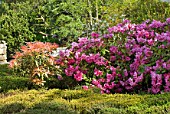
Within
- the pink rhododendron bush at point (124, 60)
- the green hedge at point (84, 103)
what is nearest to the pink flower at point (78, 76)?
the pink rhododendron bush at point (124, 60)

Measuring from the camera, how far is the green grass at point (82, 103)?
4512mm

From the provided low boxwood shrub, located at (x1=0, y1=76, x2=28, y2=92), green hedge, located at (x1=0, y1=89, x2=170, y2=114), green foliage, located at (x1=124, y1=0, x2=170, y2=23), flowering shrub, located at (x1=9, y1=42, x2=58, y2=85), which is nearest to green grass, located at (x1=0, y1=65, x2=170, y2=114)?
green hedge, located at (x1=0, y1=89, x2=170, y2=114)

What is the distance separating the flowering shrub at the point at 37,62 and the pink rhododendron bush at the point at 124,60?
18 centimetres

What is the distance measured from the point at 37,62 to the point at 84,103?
1686 mm

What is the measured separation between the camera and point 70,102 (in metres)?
5.07

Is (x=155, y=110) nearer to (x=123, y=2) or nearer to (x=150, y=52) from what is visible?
(x=150, y=52)

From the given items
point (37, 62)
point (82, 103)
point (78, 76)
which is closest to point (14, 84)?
point (37, 62)

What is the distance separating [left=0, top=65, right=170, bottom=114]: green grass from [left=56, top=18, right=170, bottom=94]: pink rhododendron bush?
456 millimetres

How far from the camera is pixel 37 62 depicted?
6391 mm

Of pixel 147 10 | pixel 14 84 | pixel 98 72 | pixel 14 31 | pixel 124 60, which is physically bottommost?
pixel 14 84

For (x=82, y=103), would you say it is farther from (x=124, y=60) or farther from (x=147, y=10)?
(x=147, y=10)

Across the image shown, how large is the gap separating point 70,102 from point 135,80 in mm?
1210

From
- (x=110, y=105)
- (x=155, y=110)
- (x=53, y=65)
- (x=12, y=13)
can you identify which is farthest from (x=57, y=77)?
(x=12, y=13)

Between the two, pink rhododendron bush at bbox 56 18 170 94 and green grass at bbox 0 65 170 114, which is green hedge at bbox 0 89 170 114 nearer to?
green grass at bbox 0 65 170 114
